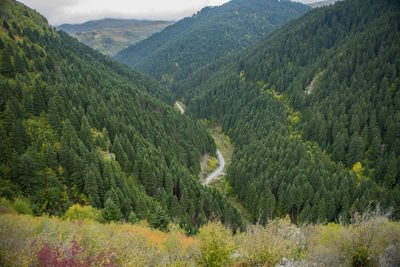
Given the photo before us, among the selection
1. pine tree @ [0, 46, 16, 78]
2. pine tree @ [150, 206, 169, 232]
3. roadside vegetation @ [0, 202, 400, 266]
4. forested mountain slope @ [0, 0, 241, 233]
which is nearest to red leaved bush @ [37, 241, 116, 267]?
roadside vegetation @ [0, 202, 400, 266]

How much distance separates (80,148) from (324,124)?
11100 cm

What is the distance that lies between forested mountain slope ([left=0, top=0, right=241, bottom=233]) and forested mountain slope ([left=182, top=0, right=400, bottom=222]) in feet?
92.6

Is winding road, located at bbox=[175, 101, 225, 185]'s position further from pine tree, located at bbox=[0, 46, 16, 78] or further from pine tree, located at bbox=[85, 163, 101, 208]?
pine tree, located at bbox=[0, 46, 16, 78]

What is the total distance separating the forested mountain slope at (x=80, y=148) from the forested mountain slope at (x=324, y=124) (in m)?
28.2

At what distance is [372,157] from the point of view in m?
93.6

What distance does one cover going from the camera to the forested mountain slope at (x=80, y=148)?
49.5 m

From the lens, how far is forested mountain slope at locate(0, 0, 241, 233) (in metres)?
49.5

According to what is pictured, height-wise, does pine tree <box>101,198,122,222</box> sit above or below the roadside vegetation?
below

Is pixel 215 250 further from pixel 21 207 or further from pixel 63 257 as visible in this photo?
pixel 21 207

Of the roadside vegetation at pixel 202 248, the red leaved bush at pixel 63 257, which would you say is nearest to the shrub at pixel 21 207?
the roadside vegetation at pixel 202 248

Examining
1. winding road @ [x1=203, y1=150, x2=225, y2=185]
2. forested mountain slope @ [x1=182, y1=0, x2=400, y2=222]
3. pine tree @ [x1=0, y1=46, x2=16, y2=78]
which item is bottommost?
winding road @ [x1=203, y1=150, x2=225, y2=185]

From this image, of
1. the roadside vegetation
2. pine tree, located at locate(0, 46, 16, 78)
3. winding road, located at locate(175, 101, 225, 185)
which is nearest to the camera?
the roadside vegetation

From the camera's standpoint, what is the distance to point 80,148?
60625 millimetres

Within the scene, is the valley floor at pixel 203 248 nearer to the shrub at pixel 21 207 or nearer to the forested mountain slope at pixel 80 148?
the forested mountain slope at pixel 80 148
